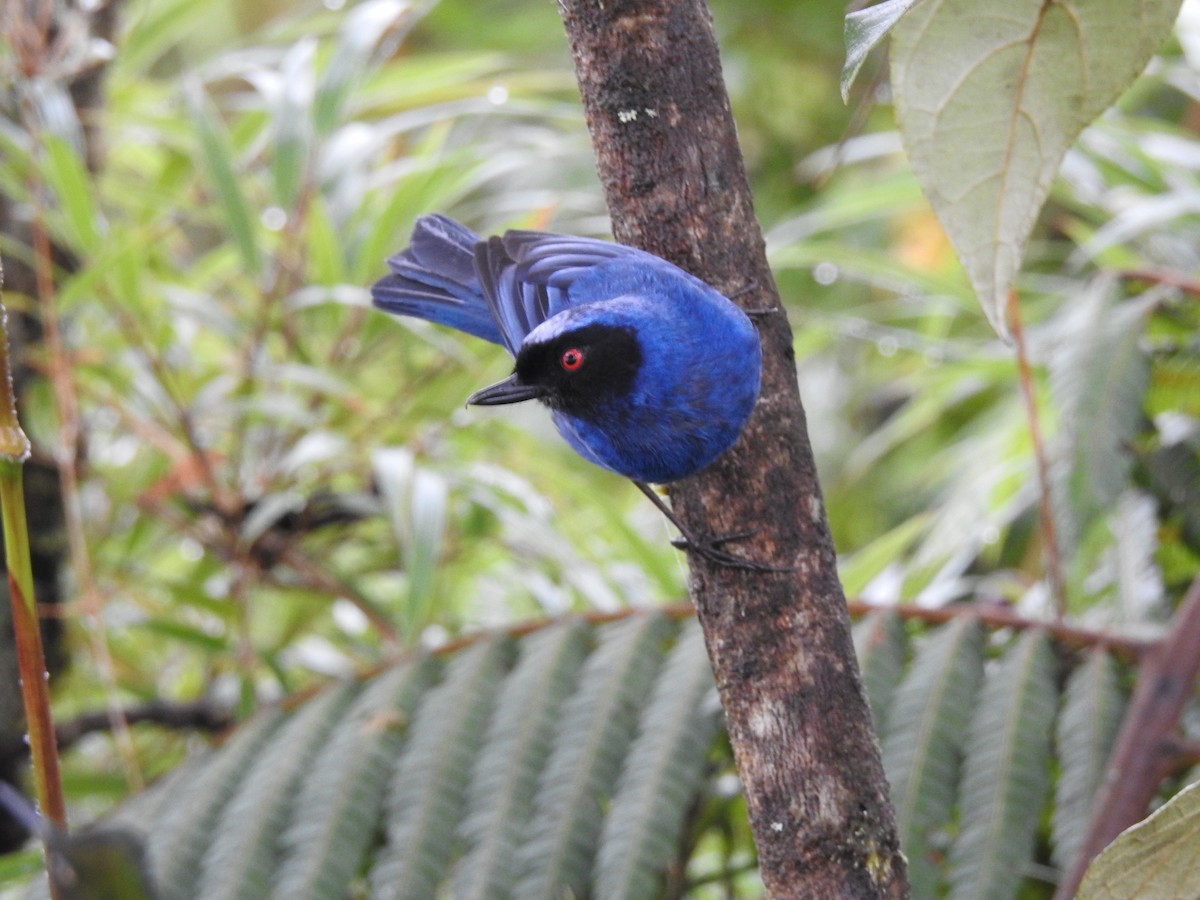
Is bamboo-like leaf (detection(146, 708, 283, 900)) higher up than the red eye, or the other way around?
the red eye

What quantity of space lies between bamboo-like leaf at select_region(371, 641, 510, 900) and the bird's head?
0.72 meters

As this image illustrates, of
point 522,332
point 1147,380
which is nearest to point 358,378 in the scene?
point 522,332

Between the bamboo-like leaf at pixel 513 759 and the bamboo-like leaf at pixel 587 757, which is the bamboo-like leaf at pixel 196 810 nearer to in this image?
the bamboo-like leaf at pixel 513 759

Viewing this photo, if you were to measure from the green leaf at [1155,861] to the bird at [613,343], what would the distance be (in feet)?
1.18

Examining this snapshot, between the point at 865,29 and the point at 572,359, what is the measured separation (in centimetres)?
48

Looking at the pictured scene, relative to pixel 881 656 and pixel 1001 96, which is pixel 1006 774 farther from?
pixel 1001 96

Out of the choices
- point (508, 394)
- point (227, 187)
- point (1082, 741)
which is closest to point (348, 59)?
point (227, 187)

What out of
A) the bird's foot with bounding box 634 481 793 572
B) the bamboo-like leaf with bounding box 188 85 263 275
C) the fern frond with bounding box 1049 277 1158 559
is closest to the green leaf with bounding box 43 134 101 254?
the bamboo-like leaf with bounding box 188 85 263 275

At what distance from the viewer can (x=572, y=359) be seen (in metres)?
1.22

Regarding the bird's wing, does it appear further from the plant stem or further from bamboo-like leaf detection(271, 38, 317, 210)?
bamboo-like leaf detection(271, 38, 317, 210)

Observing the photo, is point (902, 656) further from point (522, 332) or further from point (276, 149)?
point (276, 149)

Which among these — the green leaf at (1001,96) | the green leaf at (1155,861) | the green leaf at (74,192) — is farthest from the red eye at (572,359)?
the green leaf at (74,192)

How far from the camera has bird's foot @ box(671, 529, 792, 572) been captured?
0.90 metres

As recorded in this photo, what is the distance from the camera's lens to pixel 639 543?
2119 millimetres
